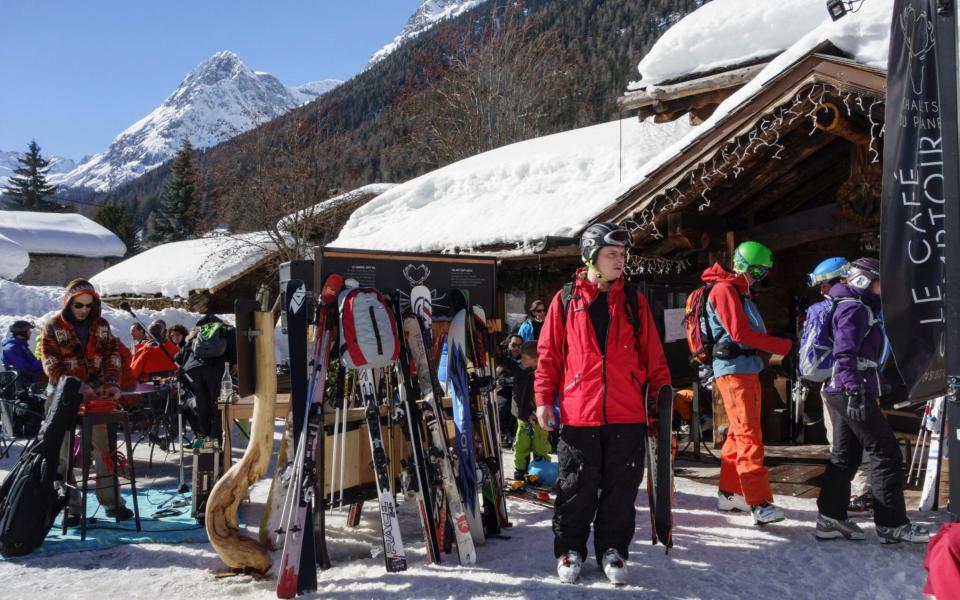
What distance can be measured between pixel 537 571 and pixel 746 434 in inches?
68.5

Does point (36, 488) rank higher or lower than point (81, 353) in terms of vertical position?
lower

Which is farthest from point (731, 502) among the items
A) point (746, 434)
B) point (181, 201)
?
point (181, 201)

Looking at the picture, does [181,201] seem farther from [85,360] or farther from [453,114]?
[85,360]

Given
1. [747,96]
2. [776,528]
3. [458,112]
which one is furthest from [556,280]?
[458,112]

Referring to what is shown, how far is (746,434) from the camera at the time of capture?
4672mm

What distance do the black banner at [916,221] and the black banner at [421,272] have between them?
2758 millimetres

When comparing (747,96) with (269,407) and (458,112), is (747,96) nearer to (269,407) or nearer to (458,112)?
(269,407)

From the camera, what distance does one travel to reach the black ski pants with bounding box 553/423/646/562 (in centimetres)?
375

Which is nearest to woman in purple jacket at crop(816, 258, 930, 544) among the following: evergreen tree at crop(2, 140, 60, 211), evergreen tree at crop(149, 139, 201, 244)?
evergreen tree at crop(149, 139, 201, 244)

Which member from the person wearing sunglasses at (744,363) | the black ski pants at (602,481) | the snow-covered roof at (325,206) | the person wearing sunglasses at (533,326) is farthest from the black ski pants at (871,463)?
the snow-covered roof at (325,206)

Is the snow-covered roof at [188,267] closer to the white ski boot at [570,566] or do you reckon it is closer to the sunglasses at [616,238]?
the sunglasses at [616,238]

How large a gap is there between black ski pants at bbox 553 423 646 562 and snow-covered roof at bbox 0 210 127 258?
3490 cm

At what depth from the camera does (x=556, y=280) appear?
34.8ft

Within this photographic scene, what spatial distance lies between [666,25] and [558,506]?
1946 inches
